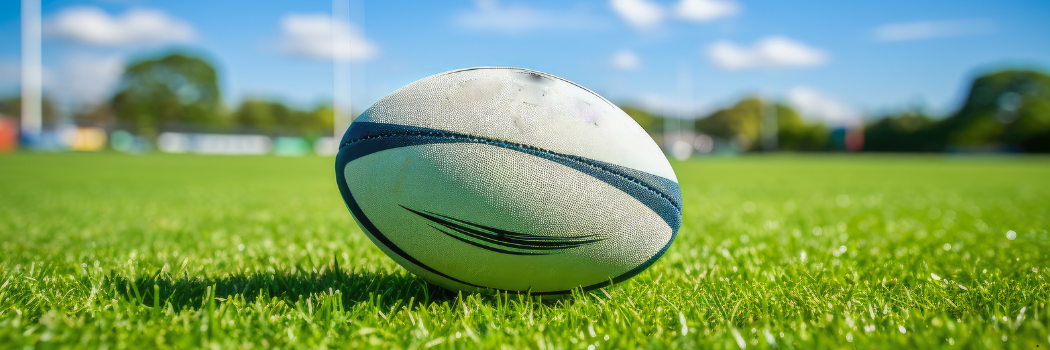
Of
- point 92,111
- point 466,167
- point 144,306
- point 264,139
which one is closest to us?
point 466,167

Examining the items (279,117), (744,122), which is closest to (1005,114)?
(744,122)

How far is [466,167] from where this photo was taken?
5.63 ft

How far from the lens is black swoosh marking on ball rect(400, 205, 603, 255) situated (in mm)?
1751

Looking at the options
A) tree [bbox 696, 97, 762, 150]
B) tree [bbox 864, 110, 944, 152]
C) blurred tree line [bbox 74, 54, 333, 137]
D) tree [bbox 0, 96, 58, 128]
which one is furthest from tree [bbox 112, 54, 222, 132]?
tree [bbox 864, 110, 944, 152]

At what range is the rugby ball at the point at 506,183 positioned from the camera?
1.73 metres

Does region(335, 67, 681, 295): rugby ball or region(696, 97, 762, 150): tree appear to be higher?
region(696, 97, 762, 150): tree

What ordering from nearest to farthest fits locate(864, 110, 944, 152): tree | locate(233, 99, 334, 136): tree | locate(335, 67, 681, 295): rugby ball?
locate(335, 67, 681, 295): rugby ball < locate(864, 110, 944, 152): tree < locate(233, 99, 334, 136): tree

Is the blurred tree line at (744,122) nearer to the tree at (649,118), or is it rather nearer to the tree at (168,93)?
the tree at (649,118)

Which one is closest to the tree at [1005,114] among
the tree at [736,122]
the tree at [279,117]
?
the tree at [736,122]

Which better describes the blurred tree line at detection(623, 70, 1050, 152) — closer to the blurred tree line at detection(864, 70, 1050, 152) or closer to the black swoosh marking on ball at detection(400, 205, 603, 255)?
the blurred tree line at detection(864, 70, 1050, 152)

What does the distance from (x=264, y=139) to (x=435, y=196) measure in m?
58.1

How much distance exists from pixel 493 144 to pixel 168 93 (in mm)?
76662

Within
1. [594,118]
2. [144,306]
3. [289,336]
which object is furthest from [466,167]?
[144,306]

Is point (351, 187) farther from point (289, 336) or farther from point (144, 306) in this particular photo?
point (144, 306)
